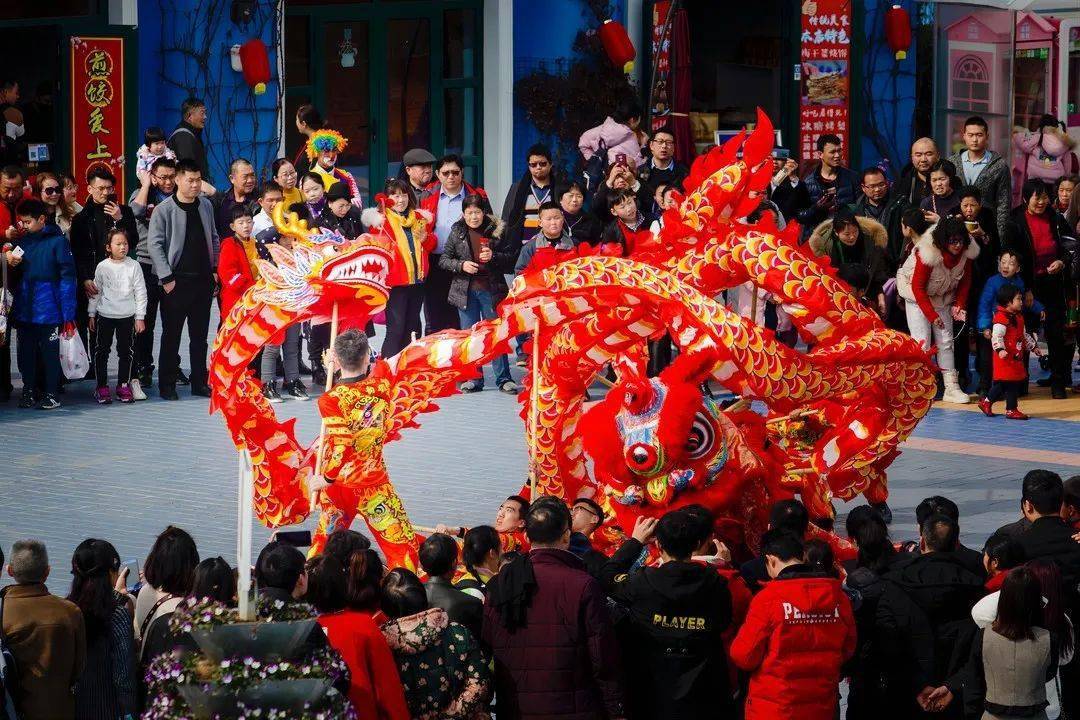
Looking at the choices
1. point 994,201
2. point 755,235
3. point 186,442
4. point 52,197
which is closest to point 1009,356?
point 994,201

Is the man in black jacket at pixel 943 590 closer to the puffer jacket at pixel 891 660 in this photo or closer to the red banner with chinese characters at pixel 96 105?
the puffer jacket at pixel 891 660

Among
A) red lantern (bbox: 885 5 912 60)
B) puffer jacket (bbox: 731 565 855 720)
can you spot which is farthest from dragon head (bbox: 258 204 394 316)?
red lantern (bbox: 885 5 912 60)

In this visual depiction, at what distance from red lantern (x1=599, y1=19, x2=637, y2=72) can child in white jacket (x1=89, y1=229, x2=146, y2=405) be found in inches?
301

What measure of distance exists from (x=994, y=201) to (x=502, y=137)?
6248 mm

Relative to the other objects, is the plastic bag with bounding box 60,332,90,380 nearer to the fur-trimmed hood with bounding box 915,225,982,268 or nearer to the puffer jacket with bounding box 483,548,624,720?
the fur-trimmed hood with bounding box 915,225,982,268

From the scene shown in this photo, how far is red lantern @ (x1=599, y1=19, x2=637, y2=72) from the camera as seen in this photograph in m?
19.6

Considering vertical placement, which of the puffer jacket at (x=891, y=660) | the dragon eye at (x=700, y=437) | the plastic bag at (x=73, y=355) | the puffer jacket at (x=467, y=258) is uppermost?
the puffer jacket at (x=467, y=258)

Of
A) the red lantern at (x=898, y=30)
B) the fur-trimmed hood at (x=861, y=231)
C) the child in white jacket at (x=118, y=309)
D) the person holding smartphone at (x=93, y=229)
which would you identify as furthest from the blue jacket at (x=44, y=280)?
the red lantern at (x=898, y=30)

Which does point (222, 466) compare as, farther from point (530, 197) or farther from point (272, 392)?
point (530, 197)

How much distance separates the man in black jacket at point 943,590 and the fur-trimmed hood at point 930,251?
271 inches

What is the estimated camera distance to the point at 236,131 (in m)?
18.7

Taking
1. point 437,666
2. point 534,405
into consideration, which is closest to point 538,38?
point 534,405

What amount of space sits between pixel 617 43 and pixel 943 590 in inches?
537

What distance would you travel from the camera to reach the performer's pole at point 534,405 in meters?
8.73
